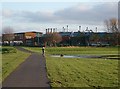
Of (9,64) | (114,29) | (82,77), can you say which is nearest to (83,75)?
(82,77)

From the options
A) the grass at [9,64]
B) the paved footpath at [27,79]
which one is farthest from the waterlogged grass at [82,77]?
the grass at [9,64]

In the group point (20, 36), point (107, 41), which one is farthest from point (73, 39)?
point (20, 36)

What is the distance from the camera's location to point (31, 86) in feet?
38.9

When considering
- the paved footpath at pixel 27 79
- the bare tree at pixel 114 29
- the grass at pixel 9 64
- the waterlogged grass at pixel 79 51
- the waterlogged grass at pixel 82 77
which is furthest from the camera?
the bare tree at pixel 114 29

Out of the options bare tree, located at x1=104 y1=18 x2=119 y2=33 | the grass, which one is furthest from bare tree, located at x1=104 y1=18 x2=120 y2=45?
the grass

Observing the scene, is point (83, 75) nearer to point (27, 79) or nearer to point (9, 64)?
point (27, 79)

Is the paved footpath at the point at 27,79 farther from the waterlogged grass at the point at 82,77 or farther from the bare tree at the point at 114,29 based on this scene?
the bare tree at the point at 114,29

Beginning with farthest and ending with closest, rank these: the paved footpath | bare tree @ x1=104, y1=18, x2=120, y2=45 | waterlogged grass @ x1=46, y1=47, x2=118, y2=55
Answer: bare tree @ x1=104, y1=18, x2=120, y2=45
waterlogged grass @ x1=46, y1=47, x2=118, y2=55
the paved footpath

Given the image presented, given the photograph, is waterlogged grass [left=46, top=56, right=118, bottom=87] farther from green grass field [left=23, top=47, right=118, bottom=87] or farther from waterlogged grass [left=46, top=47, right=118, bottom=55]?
waterlogged grass [left=46, top=47, right=118, bottom=55]

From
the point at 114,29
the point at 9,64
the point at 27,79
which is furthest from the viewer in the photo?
the point at 114,29

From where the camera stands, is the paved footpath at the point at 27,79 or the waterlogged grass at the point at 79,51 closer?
the paved footpath at the point at 27,79

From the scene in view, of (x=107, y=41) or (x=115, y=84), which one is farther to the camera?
(x=107, y=41)

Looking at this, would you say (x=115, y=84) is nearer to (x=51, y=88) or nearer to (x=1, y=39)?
(x=51, y=88)

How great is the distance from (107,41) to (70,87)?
347 ft
